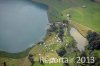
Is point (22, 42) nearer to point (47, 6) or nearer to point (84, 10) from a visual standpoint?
point (47, 6)

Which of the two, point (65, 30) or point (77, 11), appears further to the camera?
point (77, 11)

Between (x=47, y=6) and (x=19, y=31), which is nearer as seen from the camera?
(x=19, y=31)

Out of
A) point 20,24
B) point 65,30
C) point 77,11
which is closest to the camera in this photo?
point 65,30

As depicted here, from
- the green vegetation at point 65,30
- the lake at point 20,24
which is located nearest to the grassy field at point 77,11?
the green vegetation at point 65,30

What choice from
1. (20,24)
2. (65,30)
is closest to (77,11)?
(65,30)

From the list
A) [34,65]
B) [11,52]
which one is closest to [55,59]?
[34,65]

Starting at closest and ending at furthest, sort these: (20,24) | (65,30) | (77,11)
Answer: (65,30) → (20,24) → (77,11)

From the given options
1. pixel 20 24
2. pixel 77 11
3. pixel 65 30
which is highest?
pixel 77 11

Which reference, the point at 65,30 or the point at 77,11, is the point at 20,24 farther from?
the point at 77,11
